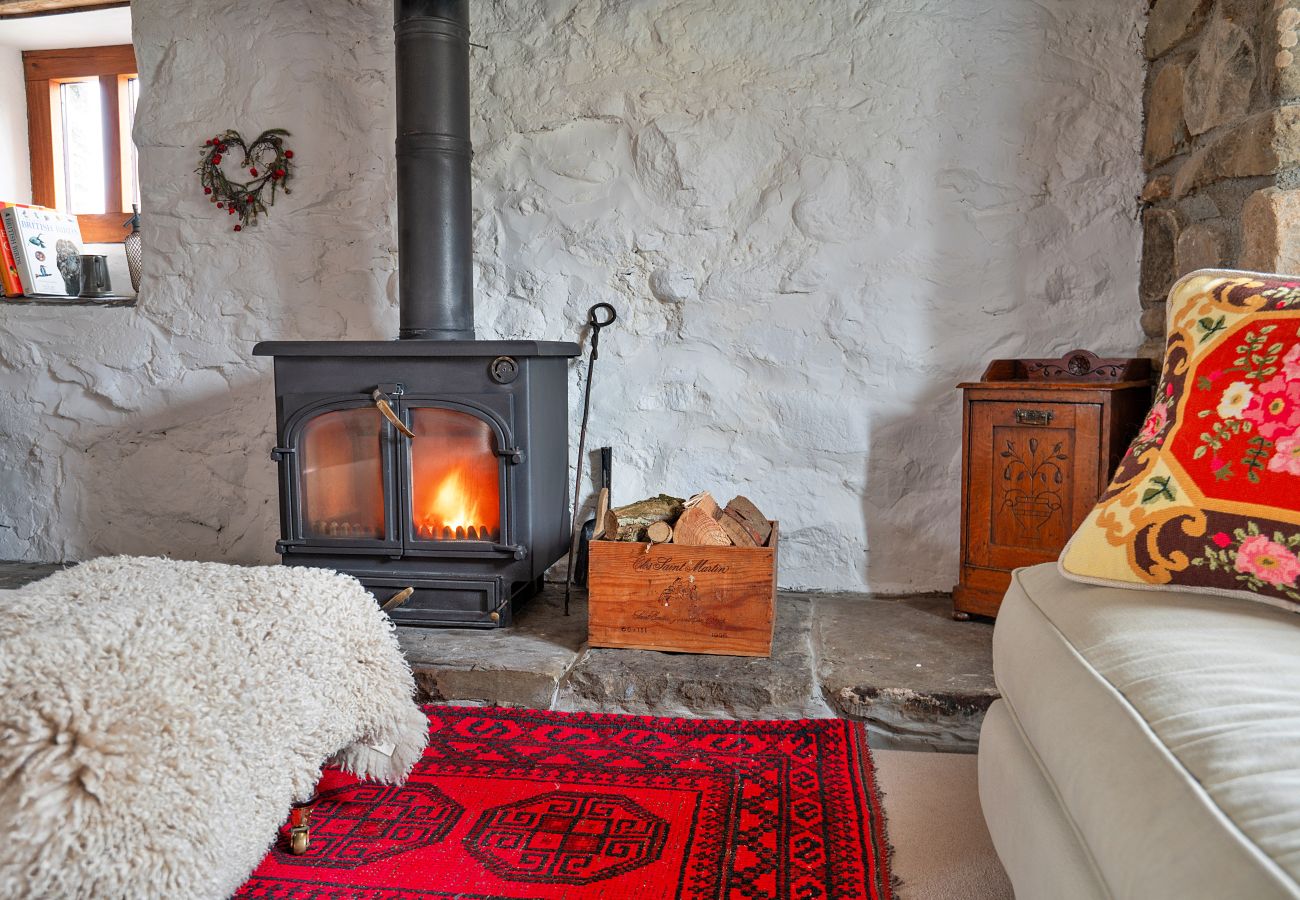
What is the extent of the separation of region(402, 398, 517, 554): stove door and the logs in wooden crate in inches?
11.8

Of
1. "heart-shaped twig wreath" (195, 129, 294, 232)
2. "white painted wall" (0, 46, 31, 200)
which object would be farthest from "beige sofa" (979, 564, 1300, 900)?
"white painted wall" (0, 46, 31, 200)

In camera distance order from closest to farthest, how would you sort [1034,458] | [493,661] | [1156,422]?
[1156,422] → [493,661] → [1034,458]

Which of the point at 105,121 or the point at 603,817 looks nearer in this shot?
the point at 603,817

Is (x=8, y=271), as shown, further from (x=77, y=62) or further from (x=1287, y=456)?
(x=1287, y=456)

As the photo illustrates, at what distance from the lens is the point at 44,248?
10.2 feet

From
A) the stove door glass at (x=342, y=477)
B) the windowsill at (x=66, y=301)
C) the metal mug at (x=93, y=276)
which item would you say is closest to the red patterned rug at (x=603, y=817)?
the stove door glass at (x=342, y=477)

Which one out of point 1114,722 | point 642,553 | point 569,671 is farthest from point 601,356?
point 1114,722

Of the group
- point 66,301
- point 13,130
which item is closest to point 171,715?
point 66,301

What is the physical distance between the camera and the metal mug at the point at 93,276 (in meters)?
3.12

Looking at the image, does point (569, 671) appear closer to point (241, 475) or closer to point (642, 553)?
point (642, 553)

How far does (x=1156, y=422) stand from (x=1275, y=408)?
0.56 feet

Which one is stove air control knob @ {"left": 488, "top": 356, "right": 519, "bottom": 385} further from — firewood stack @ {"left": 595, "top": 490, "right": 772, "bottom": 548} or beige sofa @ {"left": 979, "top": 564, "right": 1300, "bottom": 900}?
beige sofa @ {"left": 979, "top": 564, "right": 1300, "bottom": 900}

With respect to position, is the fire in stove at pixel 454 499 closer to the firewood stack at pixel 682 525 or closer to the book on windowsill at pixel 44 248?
the firewood stack at pixel 682 525

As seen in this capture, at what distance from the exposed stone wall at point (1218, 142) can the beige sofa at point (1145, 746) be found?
115 cm
